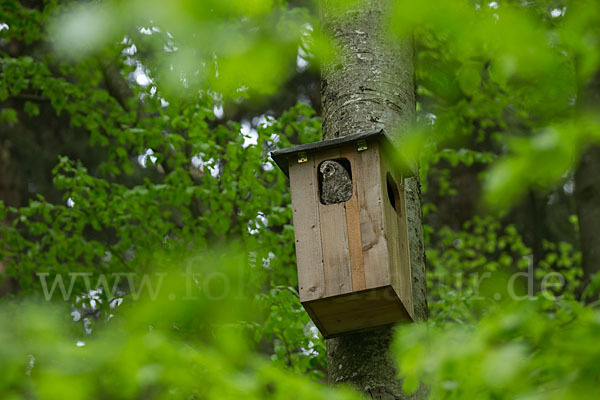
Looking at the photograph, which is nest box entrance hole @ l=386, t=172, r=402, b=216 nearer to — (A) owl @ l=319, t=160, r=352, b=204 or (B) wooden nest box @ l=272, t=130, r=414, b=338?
(B) wooden nest box @ l=272, t=130, r=414, b=338

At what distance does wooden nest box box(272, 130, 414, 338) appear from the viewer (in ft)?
9.16

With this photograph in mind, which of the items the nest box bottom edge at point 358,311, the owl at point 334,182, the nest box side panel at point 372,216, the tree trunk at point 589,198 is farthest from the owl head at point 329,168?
the tree trunk at point 589,198

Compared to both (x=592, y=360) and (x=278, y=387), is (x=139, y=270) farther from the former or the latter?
(x=592, y=360)

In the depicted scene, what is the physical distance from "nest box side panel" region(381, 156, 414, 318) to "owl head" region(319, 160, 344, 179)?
0.18 m

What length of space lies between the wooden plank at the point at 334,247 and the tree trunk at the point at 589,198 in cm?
341

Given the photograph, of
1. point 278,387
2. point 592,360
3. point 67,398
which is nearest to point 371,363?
point 278,387

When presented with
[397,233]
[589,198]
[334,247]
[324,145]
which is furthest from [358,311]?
[589,198]

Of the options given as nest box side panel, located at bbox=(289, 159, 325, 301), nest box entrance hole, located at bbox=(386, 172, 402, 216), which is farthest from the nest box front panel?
nest box entrance hole, located at bbox=(386, 172, 402, 216)

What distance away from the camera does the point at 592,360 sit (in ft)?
4.81

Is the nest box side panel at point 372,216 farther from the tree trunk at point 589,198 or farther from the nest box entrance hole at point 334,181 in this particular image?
the tree trunk at point 589,198

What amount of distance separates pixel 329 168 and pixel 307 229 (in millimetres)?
252

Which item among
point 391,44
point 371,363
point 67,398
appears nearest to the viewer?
point 67,398

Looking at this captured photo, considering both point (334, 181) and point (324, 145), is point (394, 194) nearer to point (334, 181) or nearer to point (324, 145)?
point (334, 181)

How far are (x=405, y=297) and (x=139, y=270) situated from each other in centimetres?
306
